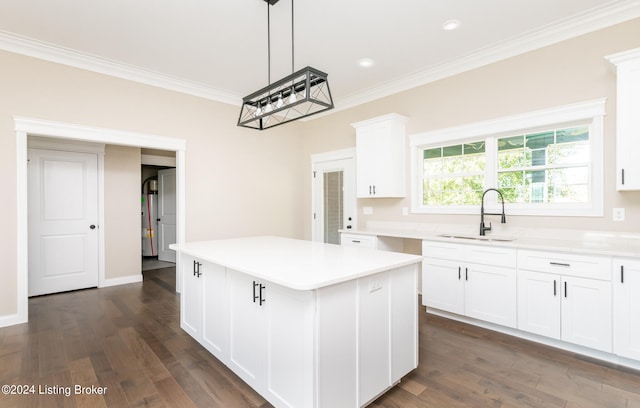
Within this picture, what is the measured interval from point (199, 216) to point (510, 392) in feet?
13.2

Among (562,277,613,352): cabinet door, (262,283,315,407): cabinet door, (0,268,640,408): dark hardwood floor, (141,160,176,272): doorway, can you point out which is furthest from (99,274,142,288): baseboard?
(562,277,613,352): cabinet door

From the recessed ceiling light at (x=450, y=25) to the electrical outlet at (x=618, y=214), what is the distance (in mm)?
2168

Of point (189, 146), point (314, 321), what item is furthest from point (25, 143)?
point (314, 321)

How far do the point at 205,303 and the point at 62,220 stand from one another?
322 centimetres

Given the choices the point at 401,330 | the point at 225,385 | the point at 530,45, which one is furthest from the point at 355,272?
the point at 530,45

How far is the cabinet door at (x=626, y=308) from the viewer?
2.27 m

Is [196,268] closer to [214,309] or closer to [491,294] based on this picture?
[214,309]

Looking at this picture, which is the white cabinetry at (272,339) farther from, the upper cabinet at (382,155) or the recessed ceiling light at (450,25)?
the recessed ceiling light at (450,25)

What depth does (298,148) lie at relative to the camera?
19.0 ft

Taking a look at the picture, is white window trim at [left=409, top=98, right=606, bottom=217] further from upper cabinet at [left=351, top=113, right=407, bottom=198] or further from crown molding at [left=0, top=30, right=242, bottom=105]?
crown molding at [left=0, top=30, right=242, bottom=105]

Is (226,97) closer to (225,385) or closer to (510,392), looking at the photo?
(225,385)

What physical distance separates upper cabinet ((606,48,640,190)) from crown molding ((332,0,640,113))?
0.54 metres

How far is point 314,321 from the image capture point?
1.64 metres

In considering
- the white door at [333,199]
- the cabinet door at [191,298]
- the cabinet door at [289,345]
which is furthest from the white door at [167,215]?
the cabinet door at [289,345]
